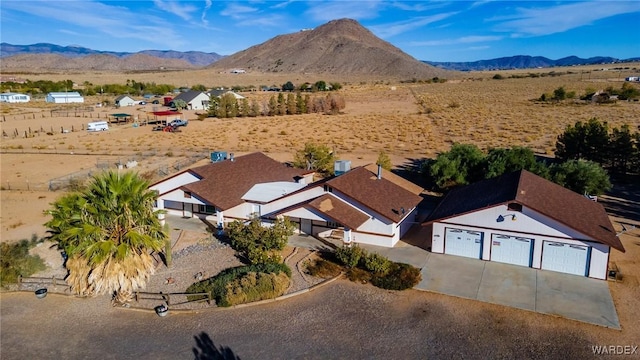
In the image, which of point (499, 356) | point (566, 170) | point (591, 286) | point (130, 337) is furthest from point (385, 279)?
point (566, 170)

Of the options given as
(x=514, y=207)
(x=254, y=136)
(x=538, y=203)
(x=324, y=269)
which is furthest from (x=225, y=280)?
(x=254, y=136)

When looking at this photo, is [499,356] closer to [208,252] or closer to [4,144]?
[208,252]

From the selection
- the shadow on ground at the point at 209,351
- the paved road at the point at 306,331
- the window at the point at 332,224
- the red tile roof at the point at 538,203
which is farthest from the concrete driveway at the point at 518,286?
the shadow on ground at the point at 209,351

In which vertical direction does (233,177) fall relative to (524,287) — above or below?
above

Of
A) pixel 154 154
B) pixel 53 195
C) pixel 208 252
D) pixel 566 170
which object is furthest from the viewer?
pixel 154 154

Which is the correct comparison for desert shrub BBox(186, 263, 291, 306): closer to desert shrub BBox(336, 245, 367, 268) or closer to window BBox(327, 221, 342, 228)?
desert shrub BBox(336, 245, 367, 268)

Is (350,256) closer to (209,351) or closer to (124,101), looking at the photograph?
(209,351)
